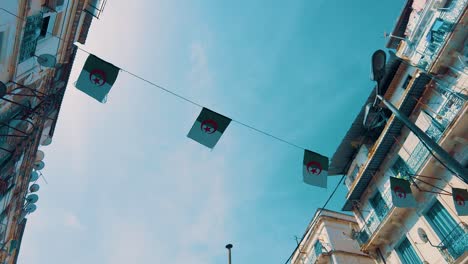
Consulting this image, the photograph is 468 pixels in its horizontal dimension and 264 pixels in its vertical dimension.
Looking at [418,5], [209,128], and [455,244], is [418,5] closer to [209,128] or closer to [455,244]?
[455,244]

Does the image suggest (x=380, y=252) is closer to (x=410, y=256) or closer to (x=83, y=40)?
(x=410, y=256)

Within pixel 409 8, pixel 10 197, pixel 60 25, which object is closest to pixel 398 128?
pixel 409 8

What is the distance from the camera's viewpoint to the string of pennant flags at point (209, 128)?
868cm

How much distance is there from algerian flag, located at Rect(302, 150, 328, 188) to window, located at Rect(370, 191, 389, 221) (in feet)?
30.7

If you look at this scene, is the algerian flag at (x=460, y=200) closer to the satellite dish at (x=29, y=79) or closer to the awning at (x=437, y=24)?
the awning at (x=437, y=24)

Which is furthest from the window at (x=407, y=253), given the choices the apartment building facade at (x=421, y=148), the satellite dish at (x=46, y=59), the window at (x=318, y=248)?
the satellite dish at (x=46, y=59)

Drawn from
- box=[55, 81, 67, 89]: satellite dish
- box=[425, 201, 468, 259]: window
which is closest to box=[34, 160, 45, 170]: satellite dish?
box=[55, 81, 67, 89]: satellite dish

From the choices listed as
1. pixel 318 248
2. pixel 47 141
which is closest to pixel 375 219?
pixel 318 248

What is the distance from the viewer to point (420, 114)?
54.3 feet

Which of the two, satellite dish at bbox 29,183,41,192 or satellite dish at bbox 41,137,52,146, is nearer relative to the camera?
satellite dish at bbox 41,137,52,146

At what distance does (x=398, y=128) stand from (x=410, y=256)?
7.32 metres

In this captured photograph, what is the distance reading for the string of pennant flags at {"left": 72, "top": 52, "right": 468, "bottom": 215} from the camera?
868cm

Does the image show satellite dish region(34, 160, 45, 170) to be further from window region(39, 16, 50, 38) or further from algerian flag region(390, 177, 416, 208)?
algerian flag region(390, 177, 416, 208)

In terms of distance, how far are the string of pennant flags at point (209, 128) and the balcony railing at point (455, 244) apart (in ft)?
6.72
